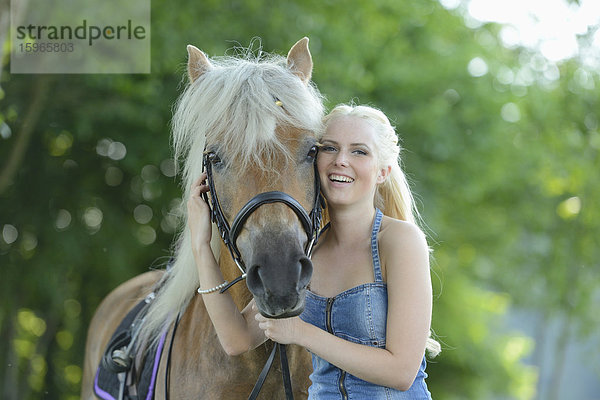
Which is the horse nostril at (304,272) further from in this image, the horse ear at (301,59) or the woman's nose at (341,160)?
the horse ear at (301,59)

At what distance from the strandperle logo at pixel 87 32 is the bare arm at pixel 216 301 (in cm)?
513

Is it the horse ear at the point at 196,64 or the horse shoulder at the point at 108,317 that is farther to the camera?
the horse shoulder at the point at 108,317

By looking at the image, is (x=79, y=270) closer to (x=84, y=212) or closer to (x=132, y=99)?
(x=84, y=212)

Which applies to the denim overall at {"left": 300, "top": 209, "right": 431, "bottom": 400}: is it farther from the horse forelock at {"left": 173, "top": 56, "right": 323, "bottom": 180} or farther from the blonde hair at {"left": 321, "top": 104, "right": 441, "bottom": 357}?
the horse forelock at {"left": 173, "top": 56, "right": 323, "bottom": 180}

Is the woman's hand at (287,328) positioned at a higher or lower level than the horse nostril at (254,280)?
lower

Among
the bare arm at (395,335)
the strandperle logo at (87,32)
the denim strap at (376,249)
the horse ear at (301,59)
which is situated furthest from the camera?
the strandperle logo at (87,32)

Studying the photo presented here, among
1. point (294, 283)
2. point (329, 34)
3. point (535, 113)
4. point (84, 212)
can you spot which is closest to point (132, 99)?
point (84, 212)

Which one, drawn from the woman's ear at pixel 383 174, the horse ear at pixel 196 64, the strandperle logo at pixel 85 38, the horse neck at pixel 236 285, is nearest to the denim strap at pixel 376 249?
the woman's ear at pixel 383 174

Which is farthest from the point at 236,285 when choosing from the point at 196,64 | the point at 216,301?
the point at 196,64

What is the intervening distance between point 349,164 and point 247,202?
413 millimetres

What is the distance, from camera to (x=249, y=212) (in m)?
2.13

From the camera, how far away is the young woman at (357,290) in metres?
2.10

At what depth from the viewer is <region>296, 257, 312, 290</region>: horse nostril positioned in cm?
198

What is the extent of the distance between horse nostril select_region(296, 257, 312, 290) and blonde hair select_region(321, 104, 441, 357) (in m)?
0.58
